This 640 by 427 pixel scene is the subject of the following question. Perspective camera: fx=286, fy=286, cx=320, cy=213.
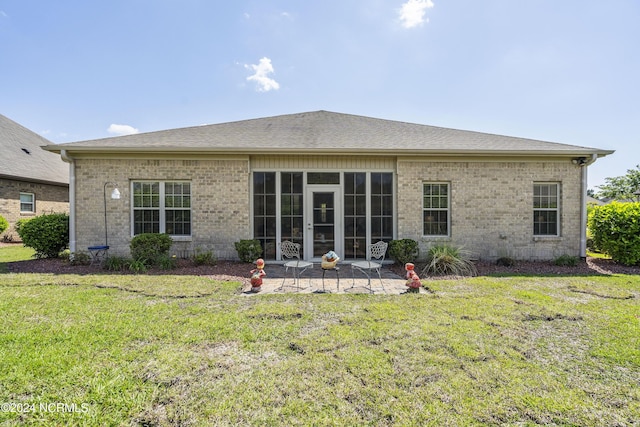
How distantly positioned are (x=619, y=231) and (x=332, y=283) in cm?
858

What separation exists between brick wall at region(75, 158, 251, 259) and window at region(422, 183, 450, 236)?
5.42 m

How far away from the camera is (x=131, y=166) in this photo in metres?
8.48

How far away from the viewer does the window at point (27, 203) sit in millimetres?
14844

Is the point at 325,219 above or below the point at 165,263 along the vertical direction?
above

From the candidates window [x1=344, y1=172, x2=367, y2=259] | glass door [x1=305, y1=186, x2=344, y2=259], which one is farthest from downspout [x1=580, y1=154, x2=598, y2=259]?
glass door [x1=305, y1=186, x2=344, y2=259]

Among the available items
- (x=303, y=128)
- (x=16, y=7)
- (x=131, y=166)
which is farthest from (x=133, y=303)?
(x=16, y=7)

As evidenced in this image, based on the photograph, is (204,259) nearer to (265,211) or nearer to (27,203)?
(265,211)

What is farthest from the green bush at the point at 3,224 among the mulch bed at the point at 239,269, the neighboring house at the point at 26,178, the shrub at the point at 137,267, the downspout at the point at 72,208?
the shrub at the point at 137,267

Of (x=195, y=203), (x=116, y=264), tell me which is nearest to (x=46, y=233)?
(x=116, y=264)

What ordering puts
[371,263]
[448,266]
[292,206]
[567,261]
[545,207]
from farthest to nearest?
[545,207] < [292,206] < [567,261] < [448,266] < [371,263]

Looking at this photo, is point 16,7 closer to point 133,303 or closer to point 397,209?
point 133,303

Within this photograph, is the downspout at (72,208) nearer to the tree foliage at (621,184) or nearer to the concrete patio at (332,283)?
the concrete patio at (332,283)

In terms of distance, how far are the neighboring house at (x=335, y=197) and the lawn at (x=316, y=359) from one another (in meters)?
3.50

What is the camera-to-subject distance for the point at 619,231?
8219 mm
